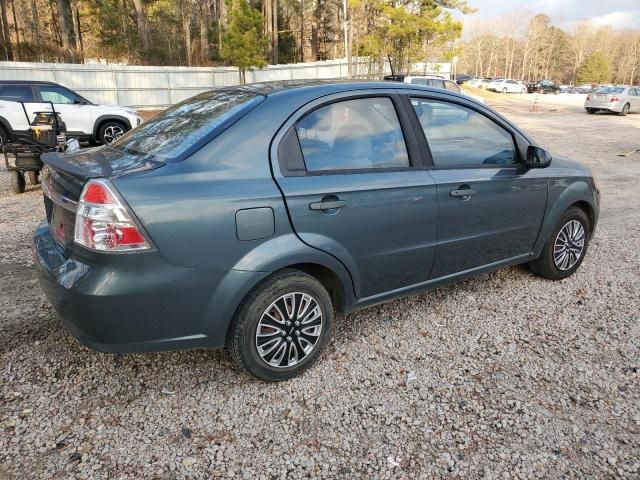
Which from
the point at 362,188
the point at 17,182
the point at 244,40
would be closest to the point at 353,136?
the point at 362,188

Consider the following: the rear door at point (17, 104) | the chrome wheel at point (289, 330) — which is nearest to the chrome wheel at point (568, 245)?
the chrome wheel at point (289, 330)

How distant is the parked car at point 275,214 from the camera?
231cm

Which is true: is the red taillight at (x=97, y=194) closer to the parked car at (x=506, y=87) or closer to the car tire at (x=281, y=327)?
the car tire at (x=281, y=327)

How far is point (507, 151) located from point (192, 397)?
2828 millimetres

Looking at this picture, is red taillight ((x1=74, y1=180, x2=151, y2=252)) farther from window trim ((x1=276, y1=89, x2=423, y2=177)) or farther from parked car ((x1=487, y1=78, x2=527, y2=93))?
parked car ((x1=487, y1=78, x2=527, y2=93))

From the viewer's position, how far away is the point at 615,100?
2569cm

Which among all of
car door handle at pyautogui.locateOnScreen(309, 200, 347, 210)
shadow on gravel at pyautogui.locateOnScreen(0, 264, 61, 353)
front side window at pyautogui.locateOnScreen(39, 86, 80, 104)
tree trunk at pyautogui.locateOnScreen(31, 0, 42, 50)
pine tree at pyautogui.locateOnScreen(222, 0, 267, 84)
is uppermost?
tree trunk at pyautogui.locateOnScreen(31, 0, 42, 50)

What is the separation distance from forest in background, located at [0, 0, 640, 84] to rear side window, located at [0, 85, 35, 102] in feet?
28.3

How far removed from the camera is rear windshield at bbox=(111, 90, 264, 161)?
2.63 meters

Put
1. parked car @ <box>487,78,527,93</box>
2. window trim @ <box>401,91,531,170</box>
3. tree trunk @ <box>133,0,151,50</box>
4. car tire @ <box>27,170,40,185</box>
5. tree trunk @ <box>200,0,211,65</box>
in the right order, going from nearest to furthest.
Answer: window trim @ <box>401,91,531,170</box>, car tire @ <box>27,170,40,185</box>, tree trunk @ <box>133,0,151,50</box>, tree trunk @ <box>200,0,211,65</box>, parked car @ <box>487,78,527,93</box>

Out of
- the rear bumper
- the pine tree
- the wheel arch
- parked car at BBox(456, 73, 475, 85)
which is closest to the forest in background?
the pine tree

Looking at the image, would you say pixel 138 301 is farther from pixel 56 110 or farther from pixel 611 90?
pixel 611 90

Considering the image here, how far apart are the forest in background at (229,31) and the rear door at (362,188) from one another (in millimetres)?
9669

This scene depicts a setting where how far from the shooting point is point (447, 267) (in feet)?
A: 11.4
